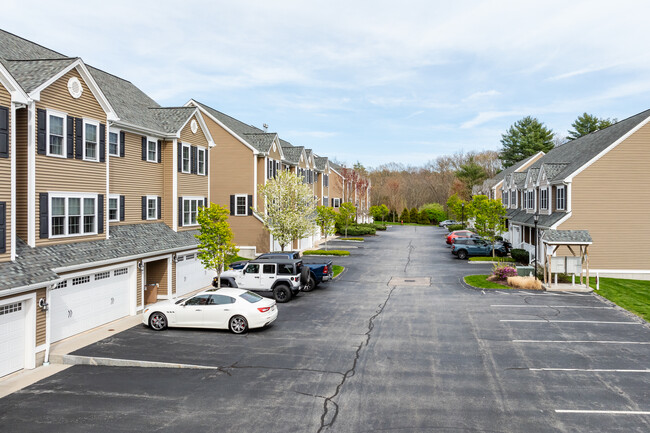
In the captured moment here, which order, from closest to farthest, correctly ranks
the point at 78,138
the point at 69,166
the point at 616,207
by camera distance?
1. the point at 69,166
2. the point at 78,138
3. the point at 616,207

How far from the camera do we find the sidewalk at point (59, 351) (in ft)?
41.8

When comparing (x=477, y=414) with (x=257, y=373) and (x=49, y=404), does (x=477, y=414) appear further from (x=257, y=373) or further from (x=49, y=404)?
(x=49, y=404)

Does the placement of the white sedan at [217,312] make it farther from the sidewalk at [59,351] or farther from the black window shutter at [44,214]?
the black window shutter at [44,214]

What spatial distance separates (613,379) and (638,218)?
889 inches

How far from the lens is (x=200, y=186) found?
2838 centimetres

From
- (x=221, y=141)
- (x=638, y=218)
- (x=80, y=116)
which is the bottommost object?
(x=638, y=218)

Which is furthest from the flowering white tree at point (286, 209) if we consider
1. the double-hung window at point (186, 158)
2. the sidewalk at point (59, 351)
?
the sidewalk at point (59, 351)

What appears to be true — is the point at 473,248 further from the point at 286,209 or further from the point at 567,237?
the point at 286,209

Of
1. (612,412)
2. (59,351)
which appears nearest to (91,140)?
(59,351)

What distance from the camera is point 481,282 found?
94.2ft

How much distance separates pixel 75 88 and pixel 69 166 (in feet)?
9.80

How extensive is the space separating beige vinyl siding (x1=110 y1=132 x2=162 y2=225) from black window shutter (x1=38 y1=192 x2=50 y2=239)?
5.20 metres

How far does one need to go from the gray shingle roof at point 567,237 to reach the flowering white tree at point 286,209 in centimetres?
1687

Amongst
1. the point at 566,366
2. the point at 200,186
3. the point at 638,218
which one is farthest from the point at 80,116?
the point at 638,218
